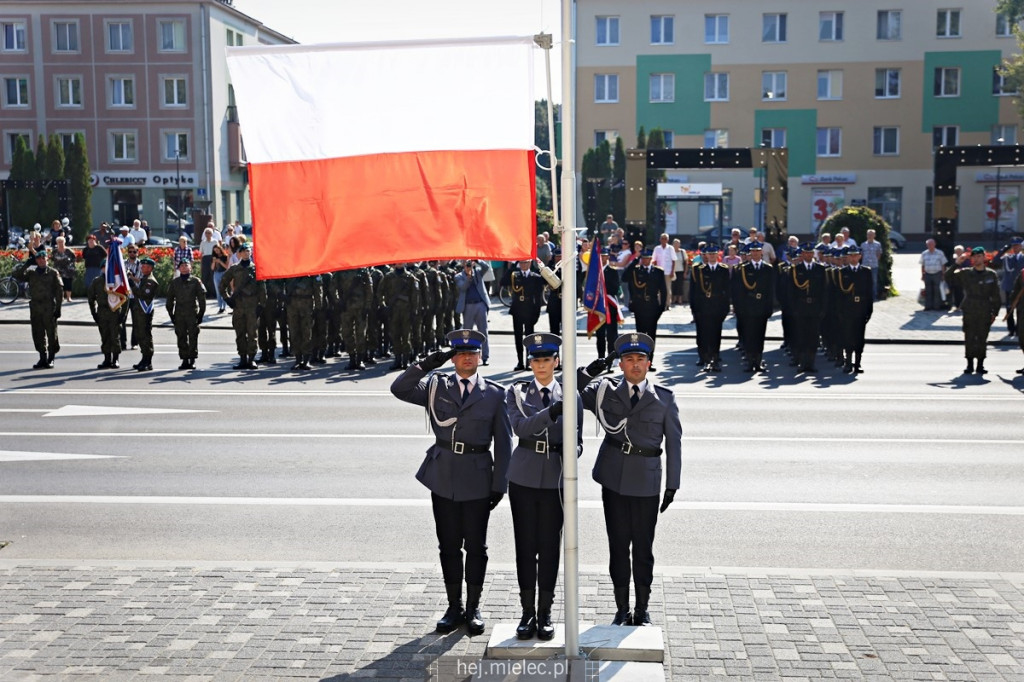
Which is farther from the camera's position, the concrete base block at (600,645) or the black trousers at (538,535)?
the black trousers at (538,535)

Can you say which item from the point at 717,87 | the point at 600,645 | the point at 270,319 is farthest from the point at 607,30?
the point at 600,645

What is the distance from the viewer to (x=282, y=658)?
22.8 ft

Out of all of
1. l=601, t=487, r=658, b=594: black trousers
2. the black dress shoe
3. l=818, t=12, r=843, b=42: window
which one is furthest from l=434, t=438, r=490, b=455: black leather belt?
l=818, t=12, r=843, b=42: window

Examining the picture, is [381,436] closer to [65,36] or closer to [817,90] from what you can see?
[817,90]

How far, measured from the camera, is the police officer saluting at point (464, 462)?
758 centimetres

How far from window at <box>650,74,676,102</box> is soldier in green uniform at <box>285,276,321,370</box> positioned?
148 ft

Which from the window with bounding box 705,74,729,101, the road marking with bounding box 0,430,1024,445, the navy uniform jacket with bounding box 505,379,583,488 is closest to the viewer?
the navy uniform jacket with bounding box 505,379,583,488

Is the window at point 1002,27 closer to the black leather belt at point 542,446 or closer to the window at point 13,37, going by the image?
the window at point 13,37

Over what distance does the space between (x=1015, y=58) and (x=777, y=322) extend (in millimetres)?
38171

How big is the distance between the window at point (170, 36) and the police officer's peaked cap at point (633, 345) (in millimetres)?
58155

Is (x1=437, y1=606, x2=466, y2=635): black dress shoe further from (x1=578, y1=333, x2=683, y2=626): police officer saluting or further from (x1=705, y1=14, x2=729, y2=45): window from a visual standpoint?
(x1=705, y1=14, x2=729, y2=45): window

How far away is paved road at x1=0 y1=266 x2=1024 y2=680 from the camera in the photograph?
278 inches

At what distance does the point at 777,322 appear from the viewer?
1093 inches

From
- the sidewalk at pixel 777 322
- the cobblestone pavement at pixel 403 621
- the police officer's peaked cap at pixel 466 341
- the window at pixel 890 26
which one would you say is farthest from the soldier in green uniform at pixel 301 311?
the window at pixel 890 26
